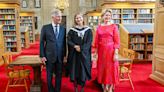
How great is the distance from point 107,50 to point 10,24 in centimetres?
837

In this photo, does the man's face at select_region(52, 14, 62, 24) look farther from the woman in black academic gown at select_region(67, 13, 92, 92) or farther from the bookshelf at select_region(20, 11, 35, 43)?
the bookshelf at select_region(20, 11, 35, 43)

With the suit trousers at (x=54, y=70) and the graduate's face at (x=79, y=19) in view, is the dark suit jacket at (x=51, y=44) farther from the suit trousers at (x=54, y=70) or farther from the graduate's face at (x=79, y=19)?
the graduate's face at (x=79, y=19)

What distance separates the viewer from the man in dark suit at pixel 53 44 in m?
4.00

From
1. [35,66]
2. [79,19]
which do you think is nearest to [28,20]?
[35,66]

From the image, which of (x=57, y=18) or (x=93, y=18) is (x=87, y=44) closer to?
(x=57, y=18)

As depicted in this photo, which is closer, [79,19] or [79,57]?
[79,19]

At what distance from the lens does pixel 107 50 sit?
410cm

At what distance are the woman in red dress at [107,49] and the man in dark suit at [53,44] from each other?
2.21 ft

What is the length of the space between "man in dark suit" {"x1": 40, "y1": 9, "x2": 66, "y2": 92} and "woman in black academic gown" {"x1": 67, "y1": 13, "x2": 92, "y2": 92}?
0.54ft

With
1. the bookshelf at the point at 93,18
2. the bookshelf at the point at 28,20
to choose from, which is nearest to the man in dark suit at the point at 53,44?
the bookshelf at the point at 28,20

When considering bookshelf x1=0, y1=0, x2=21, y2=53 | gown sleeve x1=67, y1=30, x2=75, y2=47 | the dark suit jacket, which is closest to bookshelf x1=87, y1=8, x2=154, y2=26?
bookshelf x1=0, y1=0, x2=21, y2=53

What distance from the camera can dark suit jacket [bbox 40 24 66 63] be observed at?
13.1ft

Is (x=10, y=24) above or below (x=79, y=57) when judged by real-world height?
above

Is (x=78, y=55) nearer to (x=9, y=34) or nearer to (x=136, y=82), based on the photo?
(x=136, y=82)
